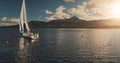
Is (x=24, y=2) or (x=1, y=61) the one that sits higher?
(x=24, y=2)

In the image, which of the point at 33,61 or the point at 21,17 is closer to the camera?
the point at 33,61

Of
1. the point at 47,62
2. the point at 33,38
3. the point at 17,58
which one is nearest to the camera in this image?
the point at 47,62

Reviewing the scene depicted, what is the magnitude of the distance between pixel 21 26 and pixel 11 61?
7474 cm

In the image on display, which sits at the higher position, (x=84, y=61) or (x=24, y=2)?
(x=24, y=2)

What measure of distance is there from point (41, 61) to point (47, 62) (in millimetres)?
2462

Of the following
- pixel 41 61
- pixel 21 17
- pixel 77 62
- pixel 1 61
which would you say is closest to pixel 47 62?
pixel 41 61

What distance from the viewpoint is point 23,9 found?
13312 centimetres

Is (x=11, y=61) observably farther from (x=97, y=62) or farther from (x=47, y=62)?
(x=97, y=62)

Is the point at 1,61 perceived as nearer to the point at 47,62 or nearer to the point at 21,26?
the point at 47,62

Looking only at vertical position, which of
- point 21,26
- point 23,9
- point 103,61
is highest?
point 23,9

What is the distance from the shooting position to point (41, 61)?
61.2 meters

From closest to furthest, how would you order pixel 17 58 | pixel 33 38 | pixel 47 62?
1. pixel 47 62
2. pixel 17 58
3. pixel 33 38

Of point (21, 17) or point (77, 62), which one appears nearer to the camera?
point (77, 62)

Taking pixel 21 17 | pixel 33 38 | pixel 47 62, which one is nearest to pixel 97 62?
pixel 47 62
